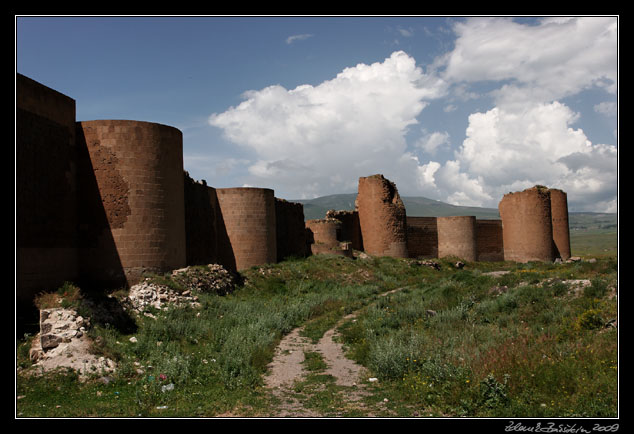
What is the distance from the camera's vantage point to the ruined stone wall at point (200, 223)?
68.3 feet

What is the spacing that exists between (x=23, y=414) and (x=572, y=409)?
7.57m

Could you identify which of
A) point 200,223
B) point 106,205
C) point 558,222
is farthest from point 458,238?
point 106,205

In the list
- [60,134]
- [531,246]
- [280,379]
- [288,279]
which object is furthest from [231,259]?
[531,246]

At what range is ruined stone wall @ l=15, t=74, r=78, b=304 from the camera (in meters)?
12.7

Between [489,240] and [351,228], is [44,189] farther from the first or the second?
[489,240]

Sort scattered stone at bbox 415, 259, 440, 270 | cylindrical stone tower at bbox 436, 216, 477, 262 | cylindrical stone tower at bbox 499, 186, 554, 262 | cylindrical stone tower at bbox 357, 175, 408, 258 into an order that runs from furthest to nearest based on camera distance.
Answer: cylindrical stone tower at bbox 436, 216, 477, 262 < cylindrical stone tower at bbox 499, 186, 554, 262 < cylindrical stone tower at bbox 357, 175, 408, 258 < scattered stone at bbox 415, 259, 440, 270

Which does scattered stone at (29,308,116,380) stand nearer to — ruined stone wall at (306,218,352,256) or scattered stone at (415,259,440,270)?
ruined stone wall at (306,218,352,256)

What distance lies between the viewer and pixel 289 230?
3003 cm

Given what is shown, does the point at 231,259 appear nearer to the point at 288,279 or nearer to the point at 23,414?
the point at 288,279

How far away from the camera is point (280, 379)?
954cm

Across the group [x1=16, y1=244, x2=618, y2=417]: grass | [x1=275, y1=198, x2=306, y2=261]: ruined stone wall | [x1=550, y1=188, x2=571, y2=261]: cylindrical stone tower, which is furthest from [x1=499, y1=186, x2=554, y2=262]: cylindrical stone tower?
[x1=16, y1=244, x2=618, y2=417]: grass

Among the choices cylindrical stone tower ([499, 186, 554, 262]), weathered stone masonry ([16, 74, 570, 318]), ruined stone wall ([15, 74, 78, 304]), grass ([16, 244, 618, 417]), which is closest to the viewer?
grass ([16, 244, 618, 417])

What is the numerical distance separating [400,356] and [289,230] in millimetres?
21072

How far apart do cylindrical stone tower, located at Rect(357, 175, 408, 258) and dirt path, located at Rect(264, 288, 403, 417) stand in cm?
2011
